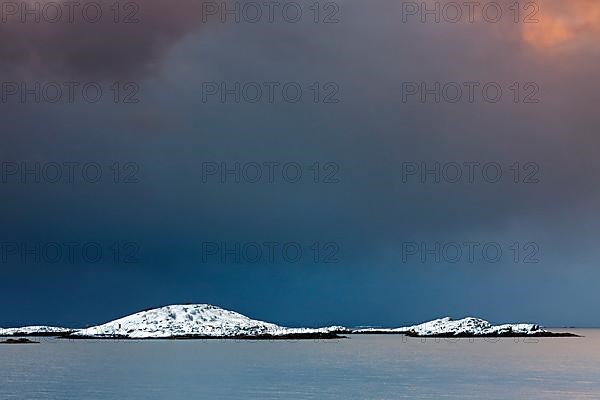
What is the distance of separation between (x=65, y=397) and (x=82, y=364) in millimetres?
43920

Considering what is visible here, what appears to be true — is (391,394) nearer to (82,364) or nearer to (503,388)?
(503,388)

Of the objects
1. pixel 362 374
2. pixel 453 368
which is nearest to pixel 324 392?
pixel 362 374

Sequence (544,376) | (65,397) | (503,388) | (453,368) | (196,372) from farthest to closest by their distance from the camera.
A: (453,368)
(196,372)
(544,376)
(503,388)
(65,397)

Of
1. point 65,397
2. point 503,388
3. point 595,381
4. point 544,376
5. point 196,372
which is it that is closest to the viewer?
point 65,397

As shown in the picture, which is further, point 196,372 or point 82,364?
point 82,364

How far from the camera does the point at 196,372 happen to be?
8206 cm

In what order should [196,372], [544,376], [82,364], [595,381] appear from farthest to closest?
[82,364] → [196,372] → [544,376] → [595,381]

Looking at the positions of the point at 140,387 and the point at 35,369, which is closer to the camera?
the point at 140,387

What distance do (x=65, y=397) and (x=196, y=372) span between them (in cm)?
2622

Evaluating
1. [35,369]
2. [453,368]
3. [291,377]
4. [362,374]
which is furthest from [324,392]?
[35,369]

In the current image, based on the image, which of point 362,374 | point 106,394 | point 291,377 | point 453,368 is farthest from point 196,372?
point 453,368

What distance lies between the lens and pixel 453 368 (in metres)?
88.8

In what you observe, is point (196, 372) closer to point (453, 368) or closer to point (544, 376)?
point (453, 368)

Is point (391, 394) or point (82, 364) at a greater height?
point (82, 364)
